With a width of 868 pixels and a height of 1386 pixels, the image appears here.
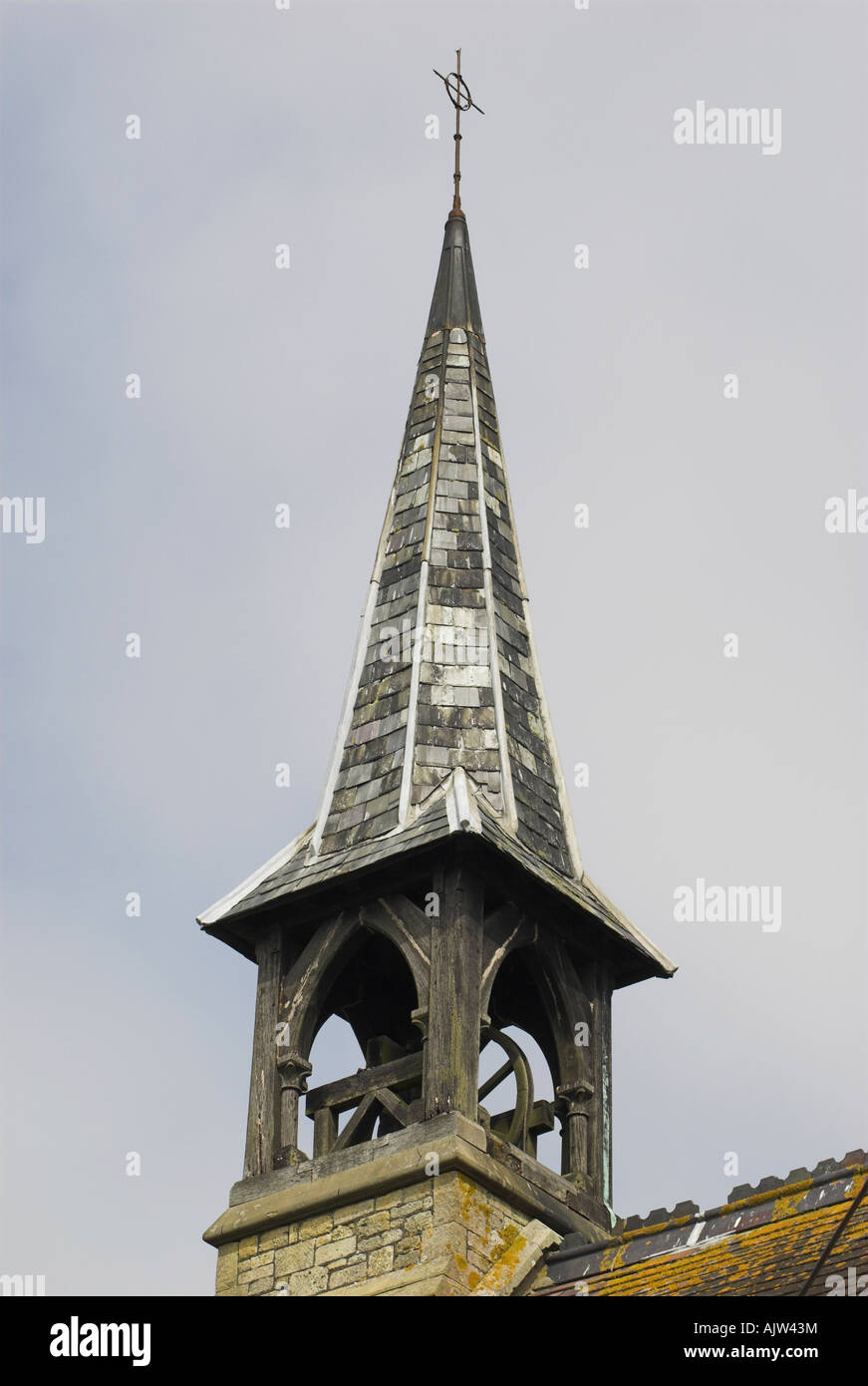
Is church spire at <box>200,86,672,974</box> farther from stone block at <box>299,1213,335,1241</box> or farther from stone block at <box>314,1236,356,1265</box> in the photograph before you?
stone block at <box>314,1236,356,1265</box>

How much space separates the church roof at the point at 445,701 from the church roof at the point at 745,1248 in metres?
3.39

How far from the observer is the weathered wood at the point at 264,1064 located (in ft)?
69.9

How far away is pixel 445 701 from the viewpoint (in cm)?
2295

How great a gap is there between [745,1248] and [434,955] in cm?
389

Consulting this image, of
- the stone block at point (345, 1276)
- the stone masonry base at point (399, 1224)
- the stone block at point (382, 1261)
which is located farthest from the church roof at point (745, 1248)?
the stone block at point (345, 1276)

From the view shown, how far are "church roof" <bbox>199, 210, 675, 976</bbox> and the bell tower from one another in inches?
0.9

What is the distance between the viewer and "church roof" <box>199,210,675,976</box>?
22172 millimetres

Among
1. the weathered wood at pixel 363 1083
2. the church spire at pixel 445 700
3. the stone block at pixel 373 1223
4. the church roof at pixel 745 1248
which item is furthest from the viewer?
the church spire at pixel 445 700

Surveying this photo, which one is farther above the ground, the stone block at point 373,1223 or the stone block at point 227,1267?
the stone block at point 373,1223

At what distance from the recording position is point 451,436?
25.0 metres

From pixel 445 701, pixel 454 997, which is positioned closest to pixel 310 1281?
pixel 454 997

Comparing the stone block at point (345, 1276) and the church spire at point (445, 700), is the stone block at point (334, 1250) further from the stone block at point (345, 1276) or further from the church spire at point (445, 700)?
the church spire at point (445, 700)

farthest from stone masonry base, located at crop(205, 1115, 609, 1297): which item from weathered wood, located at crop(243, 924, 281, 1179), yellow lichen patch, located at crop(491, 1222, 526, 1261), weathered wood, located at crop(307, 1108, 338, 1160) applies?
weathered wood, located at crop(307, 1108, 338, 1160)
